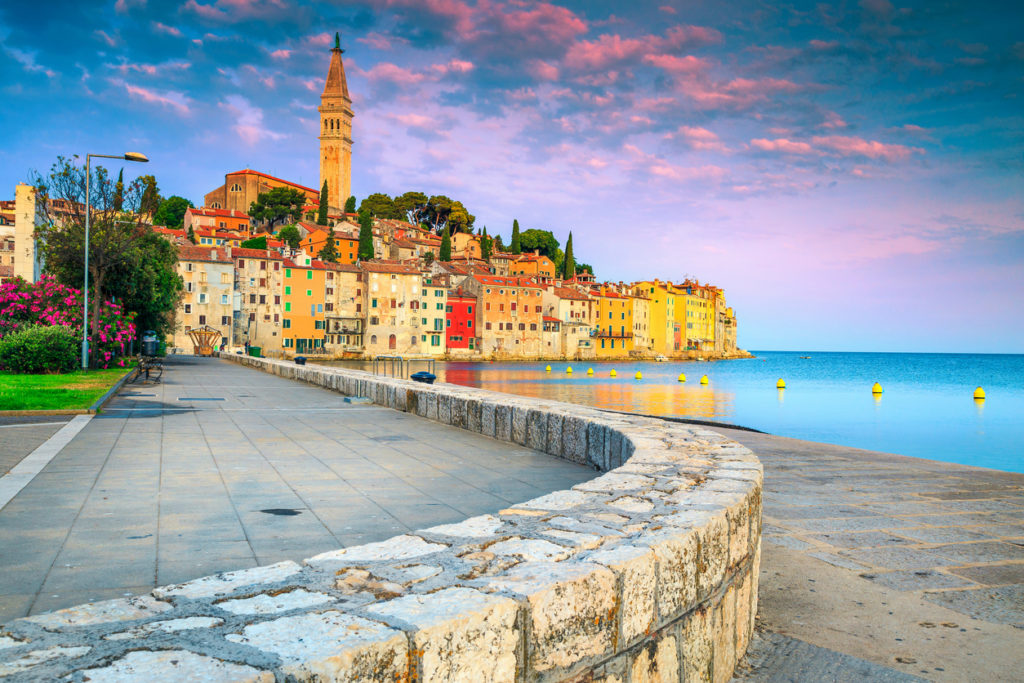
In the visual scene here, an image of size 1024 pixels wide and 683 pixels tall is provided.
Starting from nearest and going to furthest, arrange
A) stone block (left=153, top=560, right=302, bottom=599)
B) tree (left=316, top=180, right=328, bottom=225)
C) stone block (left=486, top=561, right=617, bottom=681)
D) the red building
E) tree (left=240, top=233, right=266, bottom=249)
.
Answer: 1. stone block (left=486, top=561, right=617, bottom=681)
2. stone block (left=153, top=560, right=302, bottom=599)
3. tree (left=240, top=233, right=266, bottom=249)
4. the red building
5. tree (left=316, top=180, right=328, bottom=225)

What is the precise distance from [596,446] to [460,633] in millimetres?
5208

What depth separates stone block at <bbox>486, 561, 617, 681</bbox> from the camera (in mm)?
2238

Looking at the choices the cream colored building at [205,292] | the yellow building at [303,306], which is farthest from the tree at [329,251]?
the cream colored building at [205,292]

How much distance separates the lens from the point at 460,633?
2025mm

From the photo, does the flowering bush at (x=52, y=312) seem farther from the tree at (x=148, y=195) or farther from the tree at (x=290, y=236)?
the tree at (x=290, y=236)

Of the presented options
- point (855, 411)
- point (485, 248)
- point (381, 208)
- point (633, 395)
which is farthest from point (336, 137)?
point (855, 411)

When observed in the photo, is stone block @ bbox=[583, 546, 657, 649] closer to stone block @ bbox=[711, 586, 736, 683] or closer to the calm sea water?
stone block @ bbox=[711, 586, 736, 683]

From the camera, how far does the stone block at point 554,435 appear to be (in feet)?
25.7

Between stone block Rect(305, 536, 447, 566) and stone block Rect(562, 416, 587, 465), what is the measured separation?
177 inches

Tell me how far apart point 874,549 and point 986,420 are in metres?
41.3

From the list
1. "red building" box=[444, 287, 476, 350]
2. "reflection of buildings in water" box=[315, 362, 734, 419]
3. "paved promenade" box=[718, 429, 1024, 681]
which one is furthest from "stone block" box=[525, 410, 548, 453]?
"red building" box=[444, 287, 476, 350]

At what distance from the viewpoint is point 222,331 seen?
269 feet

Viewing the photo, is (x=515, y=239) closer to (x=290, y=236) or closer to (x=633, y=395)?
(x=290, y=236)

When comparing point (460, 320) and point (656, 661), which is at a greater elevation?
point (460, 320)
